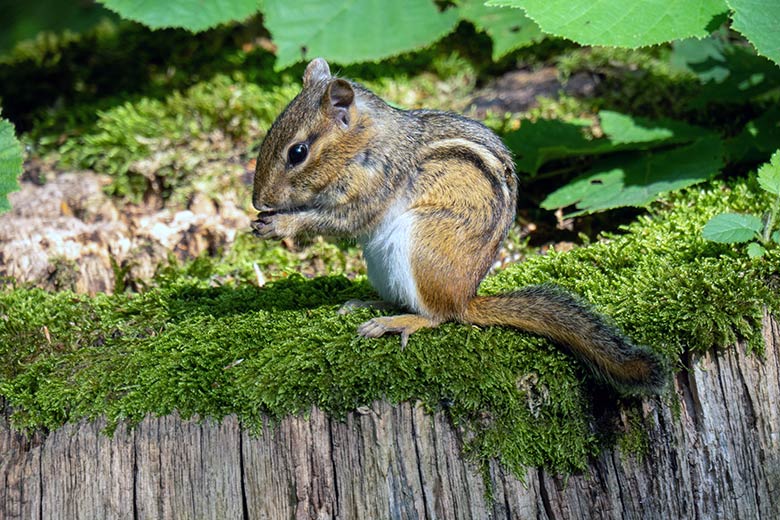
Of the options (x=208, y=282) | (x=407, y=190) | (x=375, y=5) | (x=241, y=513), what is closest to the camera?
(x=241, y=513)

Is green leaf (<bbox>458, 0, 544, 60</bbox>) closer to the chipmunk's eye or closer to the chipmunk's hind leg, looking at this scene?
the chipmunk's eye

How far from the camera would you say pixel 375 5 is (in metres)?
4.61

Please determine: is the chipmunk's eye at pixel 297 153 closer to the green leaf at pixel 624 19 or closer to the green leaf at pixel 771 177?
the green leaf at pixel 624 19

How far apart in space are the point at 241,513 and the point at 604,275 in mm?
1477

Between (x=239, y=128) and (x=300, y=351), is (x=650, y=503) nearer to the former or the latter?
(x=300, y=351)

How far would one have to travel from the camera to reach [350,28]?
4.48 m

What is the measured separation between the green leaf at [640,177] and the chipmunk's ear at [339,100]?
1219 mm

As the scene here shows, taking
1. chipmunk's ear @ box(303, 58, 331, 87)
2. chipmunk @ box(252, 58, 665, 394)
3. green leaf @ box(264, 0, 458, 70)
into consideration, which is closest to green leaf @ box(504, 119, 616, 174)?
green leaf @ box(264, 0, 458, 70)

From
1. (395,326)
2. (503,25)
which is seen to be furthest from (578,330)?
(503,25)

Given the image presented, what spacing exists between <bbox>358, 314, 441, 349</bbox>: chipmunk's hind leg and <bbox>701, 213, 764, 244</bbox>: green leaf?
0.97 meters

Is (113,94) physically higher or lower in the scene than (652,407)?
higher

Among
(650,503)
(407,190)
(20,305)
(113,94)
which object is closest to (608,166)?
(407,190)

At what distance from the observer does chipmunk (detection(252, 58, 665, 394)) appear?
2764mm

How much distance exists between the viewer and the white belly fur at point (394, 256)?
2.80 m
